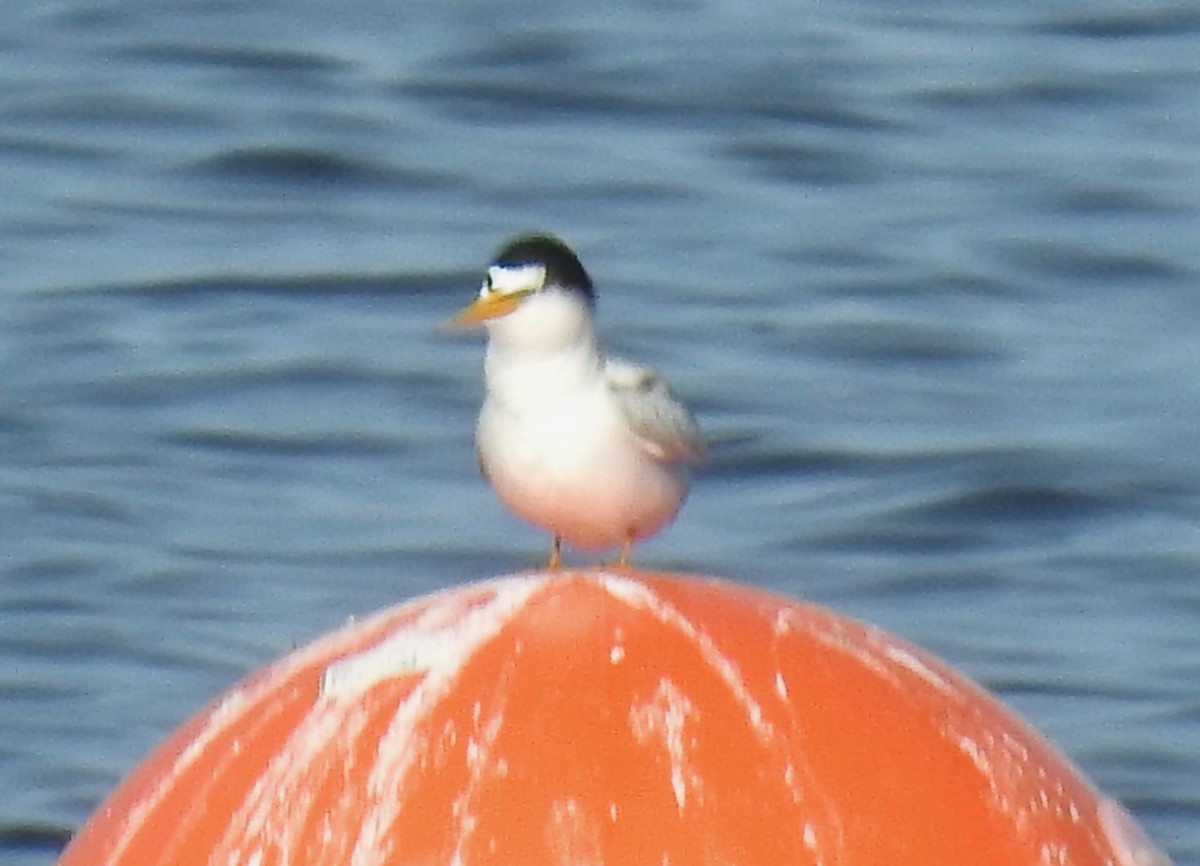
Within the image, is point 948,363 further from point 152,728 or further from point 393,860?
point 393,860

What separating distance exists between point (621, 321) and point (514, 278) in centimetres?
614

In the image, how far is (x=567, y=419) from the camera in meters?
7.28

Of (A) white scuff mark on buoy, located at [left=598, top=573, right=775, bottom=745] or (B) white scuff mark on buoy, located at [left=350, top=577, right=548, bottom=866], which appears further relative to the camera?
(A) white scuff mark on buoy, located at [left=598, top=573, right=775, bottom=745]

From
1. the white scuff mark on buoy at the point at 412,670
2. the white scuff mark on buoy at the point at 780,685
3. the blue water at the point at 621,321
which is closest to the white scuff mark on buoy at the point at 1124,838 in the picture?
the white scuff mark on buoy at the point at 780,685

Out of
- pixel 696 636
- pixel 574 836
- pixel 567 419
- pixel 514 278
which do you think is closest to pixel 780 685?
pixel 696 636

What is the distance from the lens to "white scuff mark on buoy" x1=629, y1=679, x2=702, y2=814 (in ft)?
18.1

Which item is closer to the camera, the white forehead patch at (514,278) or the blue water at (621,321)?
the white forehead patch at (514,278)

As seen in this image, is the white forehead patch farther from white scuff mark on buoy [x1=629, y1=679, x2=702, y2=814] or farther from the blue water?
the blue water

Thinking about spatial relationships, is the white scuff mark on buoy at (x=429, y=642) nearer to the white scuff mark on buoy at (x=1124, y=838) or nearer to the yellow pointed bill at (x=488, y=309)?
the white scuff mark on buoy at (x=1124, y=838)

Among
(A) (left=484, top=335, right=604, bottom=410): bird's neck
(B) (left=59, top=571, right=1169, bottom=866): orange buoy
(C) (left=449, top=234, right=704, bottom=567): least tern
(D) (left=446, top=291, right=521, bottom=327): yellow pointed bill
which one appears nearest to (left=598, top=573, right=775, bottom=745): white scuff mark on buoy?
(B) (left=59, top=571, right=1169, bottom=866): orange buoy

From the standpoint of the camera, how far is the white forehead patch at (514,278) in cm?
752

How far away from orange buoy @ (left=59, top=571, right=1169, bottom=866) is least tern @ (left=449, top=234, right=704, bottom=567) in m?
1.04

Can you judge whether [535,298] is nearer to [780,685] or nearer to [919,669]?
[919,669]

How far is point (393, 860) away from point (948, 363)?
8249mm
